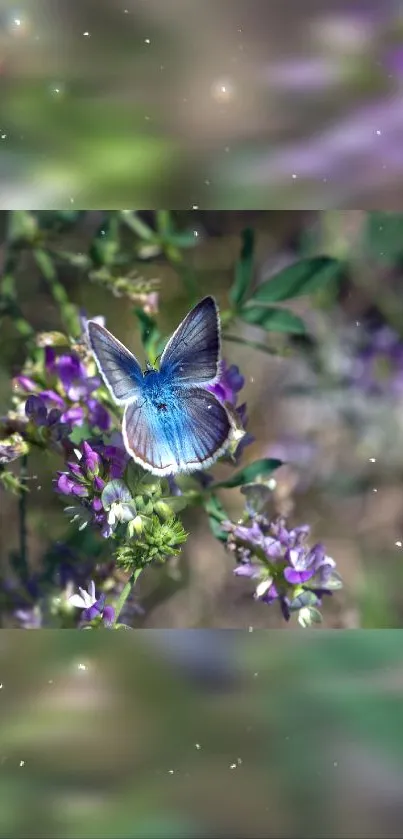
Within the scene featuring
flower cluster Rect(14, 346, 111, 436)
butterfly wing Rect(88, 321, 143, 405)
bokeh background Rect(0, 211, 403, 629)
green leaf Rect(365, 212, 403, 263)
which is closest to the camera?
butterfly wing Rect(88, 321, 143, 405)

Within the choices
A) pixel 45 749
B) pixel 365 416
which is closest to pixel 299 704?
pixel 45 749

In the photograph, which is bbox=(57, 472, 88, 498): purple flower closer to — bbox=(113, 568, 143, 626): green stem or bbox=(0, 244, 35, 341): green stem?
bbox=(113, 568, 143, 626): green stem

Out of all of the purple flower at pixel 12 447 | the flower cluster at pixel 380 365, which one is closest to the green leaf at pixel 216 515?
the purple flower at pixel 12 447

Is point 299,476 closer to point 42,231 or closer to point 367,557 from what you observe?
point 367,557

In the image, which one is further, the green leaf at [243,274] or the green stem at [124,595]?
the green leaf at [243,274]

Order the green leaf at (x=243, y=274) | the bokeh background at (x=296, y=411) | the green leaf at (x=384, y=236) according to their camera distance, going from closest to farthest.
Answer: the green leaf at (x=243, y=274), the bokeh background at (x=296, y=411), the green leaf at (x=384, y=236)

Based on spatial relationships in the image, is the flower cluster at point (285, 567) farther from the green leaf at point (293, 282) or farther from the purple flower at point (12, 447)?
the green leaf at point (293, 282)

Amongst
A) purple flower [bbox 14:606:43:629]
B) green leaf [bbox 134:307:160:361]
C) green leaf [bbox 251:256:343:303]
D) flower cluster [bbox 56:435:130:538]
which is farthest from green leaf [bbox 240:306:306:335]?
purple flower [bbox 14:606:43:629]
